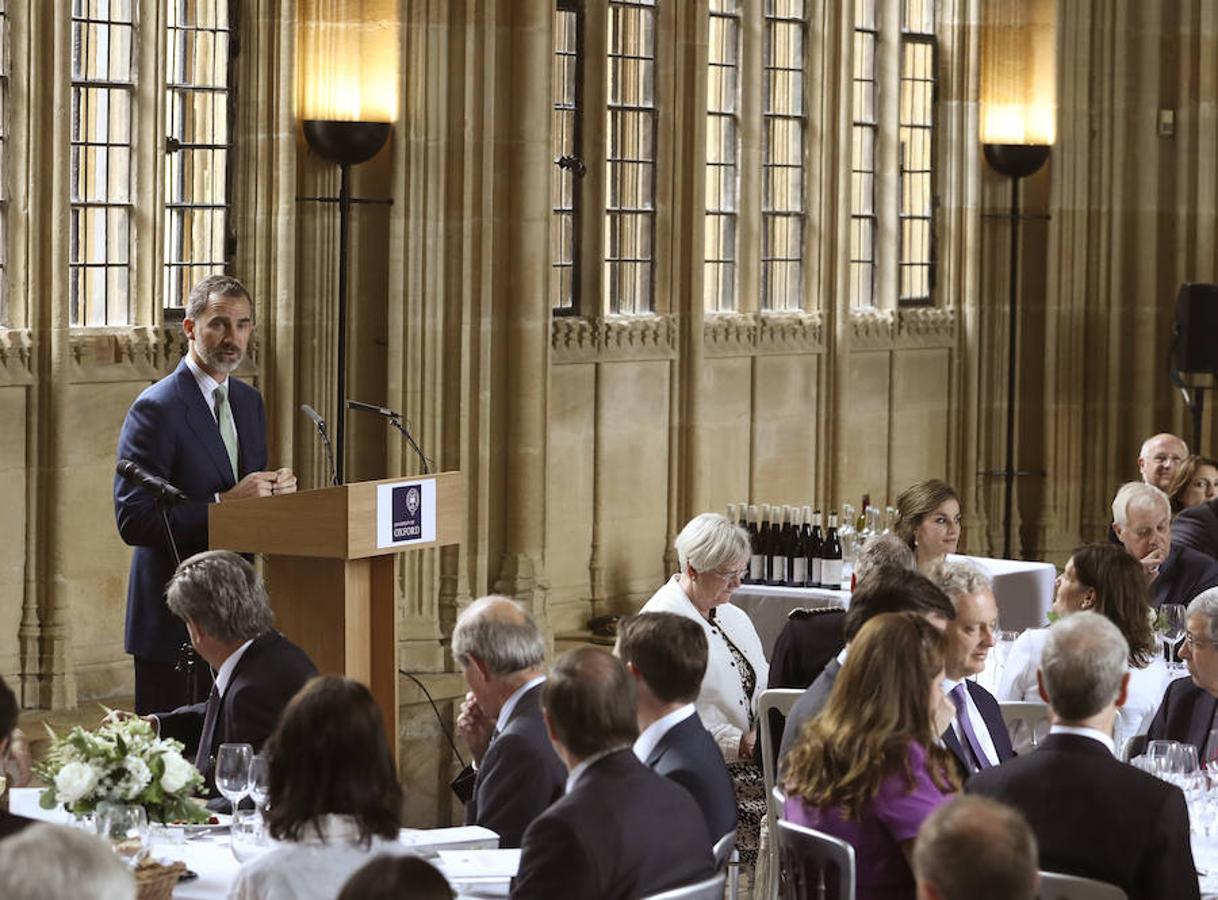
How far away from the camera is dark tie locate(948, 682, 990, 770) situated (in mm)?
5789

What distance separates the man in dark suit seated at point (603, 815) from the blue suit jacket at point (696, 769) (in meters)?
0.55

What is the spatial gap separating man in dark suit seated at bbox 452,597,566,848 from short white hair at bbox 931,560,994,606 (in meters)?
1.26

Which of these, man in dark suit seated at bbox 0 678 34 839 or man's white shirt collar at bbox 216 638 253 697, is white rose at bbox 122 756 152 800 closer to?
man in dark suit seated at bbox 0 678 34 839

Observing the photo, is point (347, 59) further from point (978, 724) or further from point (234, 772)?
point (234, 772)

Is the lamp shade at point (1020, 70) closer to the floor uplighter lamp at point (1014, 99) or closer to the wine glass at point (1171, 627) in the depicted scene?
the floor uplighter lamp at point (1014, 99)

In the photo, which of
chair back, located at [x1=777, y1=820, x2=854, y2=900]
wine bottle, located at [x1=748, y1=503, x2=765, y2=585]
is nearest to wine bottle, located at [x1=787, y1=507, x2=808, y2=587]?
wine bottle, located at [x1=748, y1=503, x2=765, y2=585]

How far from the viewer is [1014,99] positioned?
14.8 m

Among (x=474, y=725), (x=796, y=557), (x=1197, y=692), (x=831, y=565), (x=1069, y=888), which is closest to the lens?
(x=1069, y=888)

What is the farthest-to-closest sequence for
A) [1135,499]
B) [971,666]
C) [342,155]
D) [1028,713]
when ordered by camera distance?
[342,155] → [1135,499] → [1028,713] → [971,666]

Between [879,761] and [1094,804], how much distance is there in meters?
0.44

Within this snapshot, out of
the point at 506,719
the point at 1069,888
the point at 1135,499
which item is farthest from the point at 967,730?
the point at 1135,499

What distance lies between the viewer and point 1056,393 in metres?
15.2

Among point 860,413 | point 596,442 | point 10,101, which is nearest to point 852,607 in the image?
point 10,101

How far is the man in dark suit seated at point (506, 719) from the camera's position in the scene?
4965 mm
